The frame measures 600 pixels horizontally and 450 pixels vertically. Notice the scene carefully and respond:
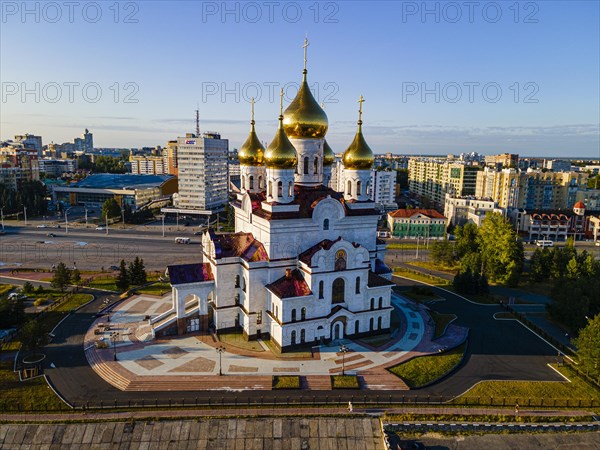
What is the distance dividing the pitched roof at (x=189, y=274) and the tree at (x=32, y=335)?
1008cm

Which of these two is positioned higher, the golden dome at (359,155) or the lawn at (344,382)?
the golden dome at (359,155)

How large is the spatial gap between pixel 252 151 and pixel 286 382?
22.5 meters

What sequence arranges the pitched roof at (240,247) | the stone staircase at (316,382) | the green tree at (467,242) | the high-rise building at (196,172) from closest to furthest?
1. the stone staircase at (316,382)
2. the pitched roof at (240,247)
3. the green tree at (467,242)
4. the high-rise building at (196,172)

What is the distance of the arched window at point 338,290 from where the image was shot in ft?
114

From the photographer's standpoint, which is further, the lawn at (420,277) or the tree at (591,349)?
the lawn at (420,277)

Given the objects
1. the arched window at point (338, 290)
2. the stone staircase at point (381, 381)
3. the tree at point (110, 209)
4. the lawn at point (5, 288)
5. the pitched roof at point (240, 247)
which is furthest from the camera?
the tree at point (110, 209)

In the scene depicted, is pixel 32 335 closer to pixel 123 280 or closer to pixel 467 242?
pixel 123 280

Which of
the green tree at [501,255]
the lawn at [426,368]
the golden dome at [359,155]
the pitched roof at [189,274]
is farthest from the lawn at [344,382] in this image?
the green tree at [501,255]

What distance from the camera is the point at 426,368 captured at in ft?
103

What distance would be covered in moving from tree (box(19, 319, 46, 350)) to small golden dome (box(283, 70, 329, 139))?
82.9 ft

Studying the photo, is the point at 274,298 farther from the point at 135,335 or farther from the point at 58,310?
the point at 58,310

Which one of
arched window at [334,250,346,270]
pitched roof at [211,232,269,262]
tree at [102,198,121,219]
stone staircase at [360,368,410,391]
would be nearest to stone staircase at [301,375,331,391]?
stone staircase at [360,368,410,391]

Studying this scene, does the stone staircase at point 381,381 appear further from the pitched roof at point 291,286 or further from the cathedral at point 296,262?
the pitched roof at point 291,286

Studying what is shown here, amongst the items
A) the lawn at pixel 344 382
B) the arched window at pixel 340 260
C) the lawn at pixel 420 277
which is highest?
the arched window at pixel 340 260
